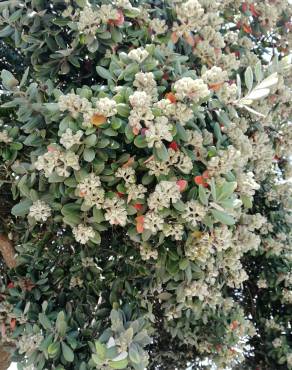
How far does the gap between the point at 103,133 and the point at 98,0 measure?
88cm

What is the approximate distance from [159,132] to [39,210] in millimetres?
765

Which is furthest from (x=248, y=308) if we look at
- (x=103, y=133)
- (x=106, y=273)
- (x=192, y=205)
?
(x=103, y=133)

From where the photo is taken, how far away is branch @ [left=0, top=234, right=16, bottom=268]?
3.62 m

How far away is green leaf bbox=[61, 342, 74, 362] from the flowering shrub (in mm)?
11

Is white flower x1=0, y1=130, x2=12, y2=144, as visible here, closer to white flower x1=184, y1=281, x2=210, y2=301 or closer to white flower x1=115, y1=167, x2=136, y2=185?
white flower x1=115, y1=167, x2=136, y2=185

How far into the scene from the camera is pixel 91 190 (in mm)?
2309

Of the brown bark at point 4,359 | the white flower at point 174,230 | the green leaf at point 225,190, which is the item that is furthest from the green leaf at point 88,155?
the brown bark at point 4,359

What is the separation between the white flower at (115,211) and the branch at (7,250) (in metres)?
1.54

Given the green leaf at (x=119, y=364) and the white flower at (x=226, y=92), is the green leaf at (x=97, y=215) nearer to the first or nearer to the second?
the green leaf at (x=119, y=364)

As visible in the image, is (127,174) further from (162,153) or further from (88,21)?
(88,21)

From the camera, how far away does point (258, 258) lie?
427cm

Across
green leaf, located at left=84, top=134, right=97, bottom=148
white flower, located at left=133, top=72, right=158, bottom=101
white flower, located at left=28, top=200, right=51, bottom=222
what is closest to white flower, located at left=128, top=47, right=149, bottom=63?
white flower, located at left=133, top=72, right=158, bottom=101

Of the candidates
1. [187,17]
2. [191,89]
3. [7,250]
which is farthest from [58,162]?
[7,250]

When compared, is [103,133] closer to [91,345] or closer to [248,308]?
[91,345]
